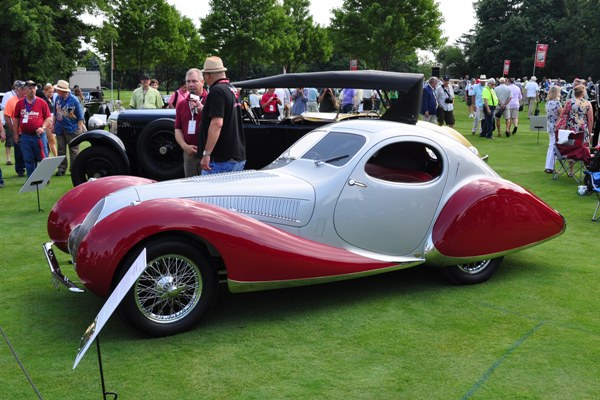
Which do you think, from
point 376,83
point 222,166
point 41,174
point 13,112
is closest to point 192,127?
point 222,166

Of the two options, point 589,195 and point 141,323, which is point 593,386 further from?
point 589,195

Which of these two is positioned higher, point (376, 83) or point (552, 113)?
point (376, 83)

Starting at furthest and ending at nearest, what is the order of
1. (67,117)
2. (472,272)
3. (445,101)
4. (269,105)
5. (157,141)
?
(445,101)
(269,105)
(67,117)
(157,141)
(472,272)

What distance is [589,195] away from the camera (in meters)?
10.3

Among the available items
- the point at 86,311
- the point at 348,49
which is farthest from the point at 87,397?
the point at 348,49

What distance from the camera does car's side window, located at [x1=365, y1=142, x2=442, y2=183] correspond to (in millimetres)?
5684

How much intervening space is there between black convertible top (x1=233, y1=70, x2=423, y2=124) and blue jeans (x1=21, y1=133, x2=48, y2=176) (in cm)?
462

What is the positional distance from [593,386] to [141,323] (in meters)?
3.10

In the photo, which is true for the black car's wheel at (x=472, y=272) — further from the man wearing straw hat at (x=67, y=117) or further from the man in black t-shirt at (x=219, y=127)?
the man wearing straw hat at (x=67, y=117)

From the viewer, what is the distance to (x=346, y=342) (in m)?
4.50

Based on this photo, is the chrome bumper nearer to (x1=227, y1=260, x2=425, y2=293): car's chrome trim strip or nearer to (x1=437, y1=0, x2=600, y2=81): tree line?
(x1=227, y1=260, x2=425, y2=293): car's chrome trim strip

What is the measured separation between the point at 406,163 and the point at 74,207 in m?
3.29

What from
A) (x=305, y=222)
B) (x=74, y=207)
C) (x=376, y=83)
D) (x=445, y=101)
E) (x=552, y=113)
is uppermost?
(x=376, y=83)

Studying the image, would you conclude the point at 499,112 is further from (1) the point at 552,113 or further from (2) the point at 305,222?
(2) the point at 305,222
